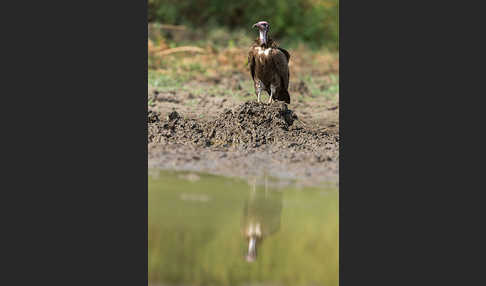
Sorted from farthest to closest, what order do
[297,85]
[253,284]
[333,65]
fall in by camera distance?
1. [333,65]
2. [297,85]
3. [253,284]

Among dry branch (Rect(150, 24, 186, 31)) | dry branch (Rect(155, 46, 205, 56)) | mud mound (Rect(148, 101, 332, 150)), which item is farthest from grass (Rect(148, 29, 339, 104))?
mud mound (Rect(148, 101, 332, 150))

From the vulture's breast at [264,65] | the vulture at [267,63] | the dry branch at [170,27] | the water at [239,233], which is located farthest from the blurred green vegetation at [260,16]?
the water at [239,233]

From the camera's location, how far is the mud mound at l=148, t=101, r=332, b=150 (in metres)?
8.46

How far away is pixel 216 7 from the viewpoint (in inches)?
752

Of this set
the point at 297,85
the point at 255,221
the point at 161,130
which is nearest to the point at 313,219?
the point at 255,221

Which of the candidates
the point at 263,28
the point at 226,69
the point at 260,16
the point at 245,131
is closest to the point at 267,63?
the point at 263,28

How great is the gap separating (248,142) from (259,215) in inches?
90.2

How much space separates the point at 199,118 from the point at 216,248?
4710mm

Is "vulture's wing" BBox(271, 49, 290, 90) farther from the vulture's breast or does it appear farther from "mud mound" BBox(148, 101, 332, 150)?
"mud mound" BBox(148, 101, 332, 150)

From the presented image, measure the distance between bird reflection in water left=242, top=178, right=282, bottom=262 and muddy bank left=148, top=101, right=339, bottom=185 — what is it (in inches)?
20.4

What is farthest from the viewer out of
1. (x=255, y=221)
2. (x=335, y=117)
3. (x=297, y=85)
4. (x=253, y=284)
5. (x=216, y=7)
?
(x=216, y=7)

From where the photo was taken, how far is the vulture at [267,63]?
951 centimetres

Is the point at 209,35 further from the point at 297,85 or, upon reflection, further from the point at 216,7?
the point at 297,85

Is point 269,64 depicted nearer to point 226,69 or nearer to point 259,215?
point 259,215
